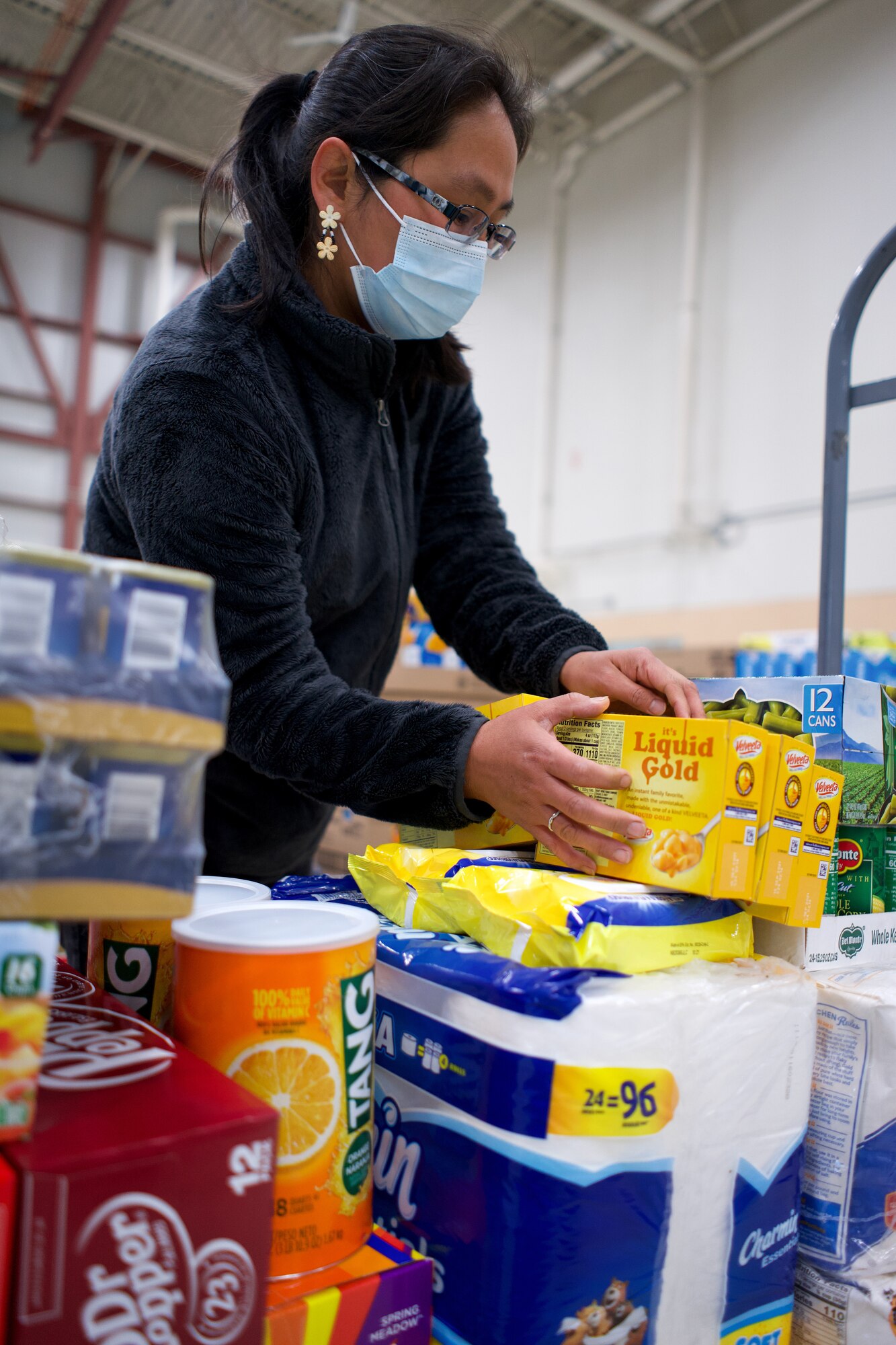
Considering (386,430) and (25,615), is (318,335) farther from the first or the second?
(25,615)

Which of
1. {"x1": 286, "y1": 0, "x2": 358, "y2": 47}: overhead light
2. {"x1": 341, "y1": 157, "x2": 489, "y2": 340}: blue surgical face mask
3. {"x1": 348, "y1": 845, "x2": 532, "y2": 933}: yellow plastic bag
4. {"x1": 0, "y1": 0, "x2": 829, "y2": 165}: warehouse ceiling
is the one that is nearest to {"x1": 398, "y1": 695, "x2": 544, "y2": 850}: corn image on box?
{"x1": 348, "y1": 845, "x2": 532, "y2": 933}: yellow plastic bag

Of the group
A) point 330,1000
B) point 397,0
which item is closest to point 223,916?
point 330,1000

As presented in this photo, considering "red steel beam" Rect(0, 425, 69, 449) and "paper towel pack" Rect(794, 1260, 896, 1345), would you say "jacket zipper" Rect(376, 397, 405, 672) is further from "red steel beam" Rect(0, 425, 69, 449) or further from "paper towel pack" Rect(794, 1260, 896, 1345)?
"red steel beam" Rect(0, 425, 69, 449)

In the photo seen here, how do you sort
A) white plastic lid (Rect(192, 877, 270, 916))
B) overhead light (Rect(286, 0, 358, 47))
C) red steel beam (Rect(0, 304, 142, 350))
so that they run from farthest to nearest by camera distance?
red steel beam (Rect(0, 304, 142, 350)) < overhead light (Rect(286, 0, 358, 47)) < white plastic lid (Rect(192, 877, 270, 916))

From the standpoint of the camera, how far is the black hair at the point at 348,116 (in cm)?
117

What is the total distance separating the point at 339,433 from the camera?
1240 mm

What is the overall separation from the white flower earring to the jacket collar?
0.20 ft

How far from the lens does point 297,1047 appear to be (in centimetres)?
61

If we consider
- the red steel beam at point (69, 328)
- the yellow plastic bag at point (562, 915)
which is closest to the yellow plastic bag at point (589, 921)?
the yellow plastic bag at point (562, 915)

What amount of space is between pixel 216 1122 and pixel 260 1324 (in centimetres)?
12

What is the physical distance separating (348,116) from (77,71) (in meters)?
6.04

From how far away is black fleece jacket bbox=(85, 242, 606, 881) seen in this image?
98cm

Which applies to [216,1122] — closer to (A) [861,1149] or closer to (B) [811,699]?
(A) [861,1149]

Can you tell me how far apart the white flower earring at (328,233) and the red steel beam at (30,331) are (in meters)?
7.39
